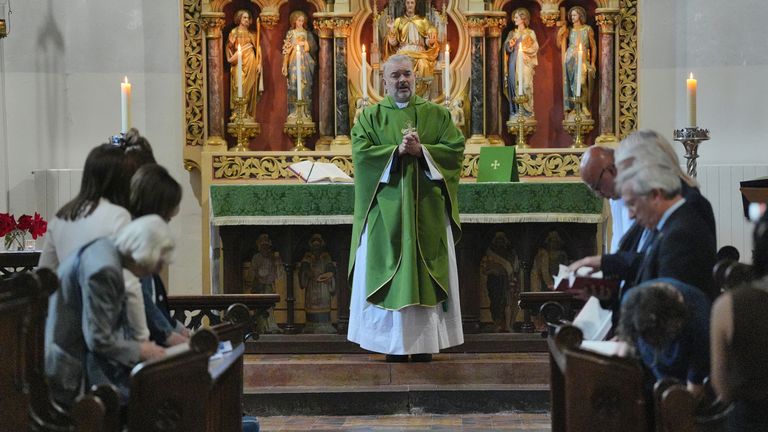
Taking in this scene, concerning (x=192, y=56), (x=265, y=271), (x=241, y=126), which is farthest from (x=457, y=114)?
(x=192, y=56)

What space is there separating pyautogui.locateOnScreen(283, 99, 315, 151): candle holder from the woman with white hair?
17.0 feet

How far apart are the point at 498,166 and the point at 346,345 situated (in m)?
1.63

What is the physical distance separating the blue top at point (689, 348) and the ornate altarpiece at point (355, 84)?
5173 mm

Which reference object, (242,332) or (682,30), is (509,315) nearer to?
(682,30)

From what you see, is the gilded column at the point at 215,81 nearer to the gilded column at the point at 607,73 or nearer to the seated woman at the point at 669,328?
the gilded column at the point at 607,73

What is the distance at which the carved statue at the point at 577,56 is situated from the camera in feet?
28.5

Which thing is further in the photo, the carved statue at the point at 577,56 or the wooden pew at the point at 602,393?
the carved statue at the point at 577,56

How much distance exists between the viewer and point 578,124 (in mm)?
8719

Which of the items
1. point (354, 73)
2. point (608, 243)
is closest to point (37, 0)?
point (354, 73)

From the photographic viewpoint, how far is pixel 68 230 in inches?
149

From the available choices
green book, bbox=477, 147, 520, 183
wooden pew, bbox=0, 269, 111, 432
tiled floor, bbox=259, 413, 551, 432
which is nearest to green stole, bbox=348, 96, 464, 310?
tiled floor, bbox=259, 413, 551, 432

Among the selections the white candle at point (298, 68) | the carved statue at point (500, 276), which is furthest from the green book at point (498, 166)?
the white candle at point (298, 68)

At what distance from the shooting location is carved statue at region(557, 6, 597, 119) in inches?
342

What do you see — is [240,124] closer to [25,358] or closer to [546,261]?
[546,261]
